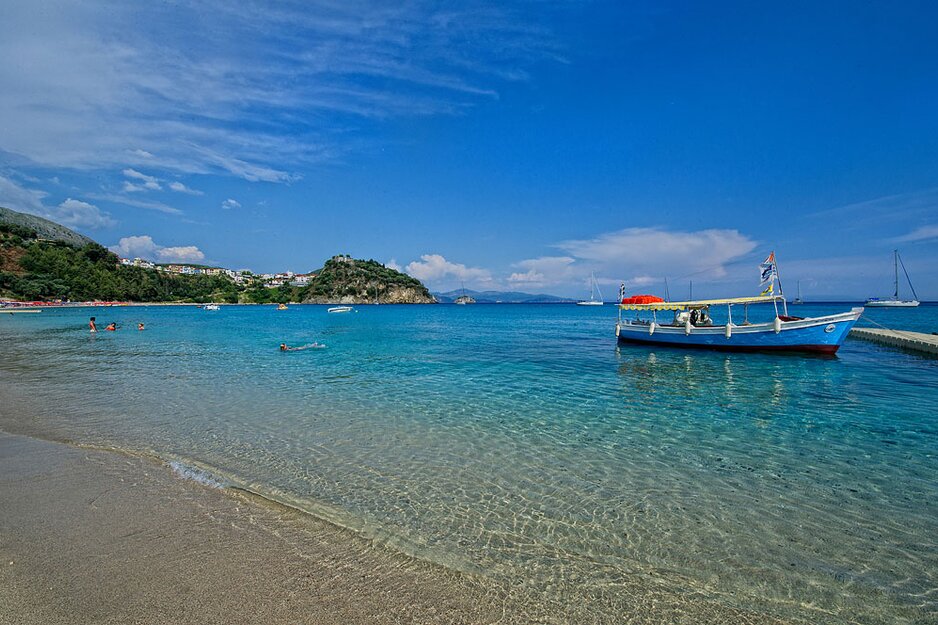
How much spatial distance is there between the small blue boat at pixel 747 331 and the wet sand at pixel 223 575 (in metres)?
29.5

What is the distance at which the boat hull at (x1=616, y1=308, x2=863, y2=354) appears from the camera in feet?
88.4

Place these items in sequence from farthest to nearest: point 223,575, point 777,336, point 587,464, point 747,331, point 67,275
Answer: point 67,275 < point 747,331 < point 777,336 < point 587,464 < point 223,575

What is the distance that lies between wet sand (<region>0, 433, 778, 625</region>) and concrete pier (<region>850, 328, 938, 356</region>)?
120 feet

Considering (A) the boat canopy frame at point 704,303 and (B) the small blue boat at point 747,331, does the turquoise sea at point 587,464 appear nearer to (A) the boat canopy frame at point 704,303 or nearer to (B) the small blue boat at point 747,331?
(B) the small blue boat at point 747,331

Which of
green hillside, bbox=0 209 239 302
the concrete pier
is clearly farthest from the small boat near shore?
green hillside, bbox=0 209 239 302

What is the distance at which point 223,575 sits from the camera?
4566 millimetres

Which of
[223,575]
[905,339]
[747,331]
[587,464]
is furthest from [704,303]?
[223,575]

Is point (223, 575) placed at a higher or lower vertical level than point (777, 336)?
lower

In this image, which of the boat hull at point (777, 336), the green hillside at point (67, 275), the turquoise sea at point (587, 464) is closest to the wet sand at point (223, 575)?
the turquoise sea at point (587, 464)

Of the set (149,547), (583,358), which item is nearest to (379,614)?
(149,547)

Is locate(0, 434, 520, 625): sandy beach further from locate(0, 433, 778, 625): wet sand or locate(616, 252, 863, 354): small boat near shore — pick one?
locate(616, 252, 863, 354): small boat near shore

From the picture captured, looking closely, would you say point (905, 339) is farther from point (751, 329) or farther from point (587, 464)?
point (587, 464)

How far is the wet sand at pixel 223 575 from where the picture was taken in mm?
3984

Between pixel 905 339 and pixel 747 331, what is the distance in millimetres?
13997
